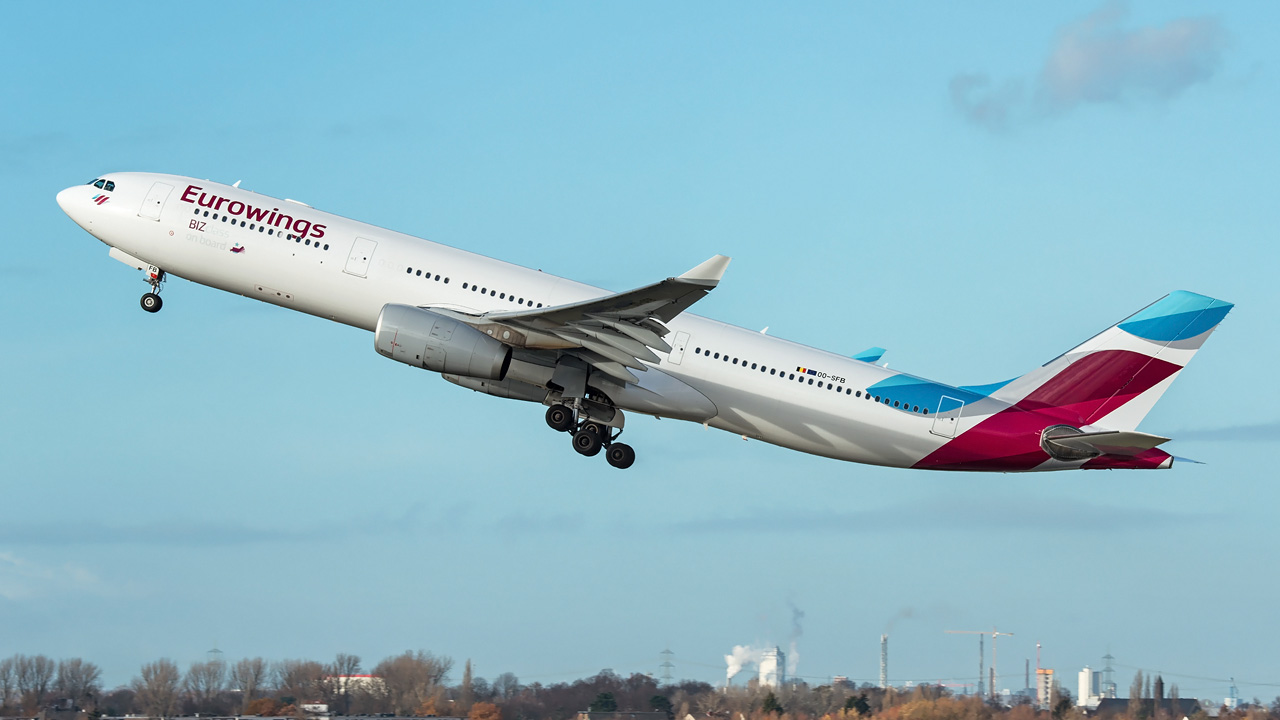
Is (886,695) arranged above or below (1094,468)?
below

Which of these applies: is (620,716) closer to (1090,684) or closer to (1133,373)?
(1133,373)

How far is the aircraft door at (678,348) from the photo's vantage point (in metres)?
35.0

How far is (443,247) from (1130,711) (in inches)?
1346

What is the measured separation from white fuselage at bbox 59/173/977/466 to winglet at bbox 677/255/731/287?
5.70 metres

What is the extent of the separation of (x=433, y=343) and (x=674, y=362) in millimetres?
6308

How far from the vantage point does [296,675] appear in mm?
46000

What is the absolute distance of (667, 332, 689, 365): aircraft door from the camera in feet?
115

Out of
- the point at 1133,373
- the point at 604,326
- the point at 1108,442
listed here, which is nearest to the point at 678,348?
the point at 604,326

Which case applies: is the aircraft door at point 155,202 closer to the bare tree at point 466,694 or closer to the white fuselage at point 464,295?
the white fuselage at point 464,295

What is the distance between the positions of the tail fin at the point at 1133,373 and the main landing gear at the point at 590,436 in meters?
10.3

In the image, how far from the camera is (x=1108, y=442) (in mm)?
33938

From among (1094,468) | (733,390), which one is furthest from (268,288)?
(1094,468)

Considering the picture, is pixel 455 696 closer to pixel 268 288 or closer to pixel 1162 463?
pixel 268 288

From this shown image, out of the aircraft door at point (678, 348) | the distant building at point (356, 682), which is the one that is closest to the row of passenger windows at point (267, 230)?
the aircraft door at point (678, 348)
